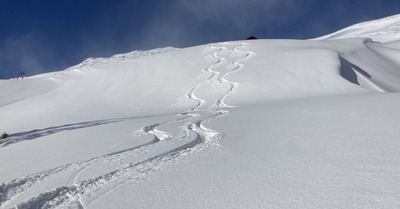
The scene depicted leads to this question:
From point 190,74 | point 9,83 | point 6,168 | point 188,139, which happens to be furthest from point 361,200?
point 9,83

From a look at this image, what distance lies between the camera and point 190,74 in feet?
41.1

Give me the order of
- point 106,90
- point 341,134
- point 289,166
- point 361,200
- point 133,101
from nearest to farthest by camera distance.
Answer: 1. point 361,200
2. point 289,166
3. point 341,134
4. point 133,101
5. point 106,90

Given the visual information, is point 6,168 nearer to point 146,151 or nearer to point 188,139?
point 146,151

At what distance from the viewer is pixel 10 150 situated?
13.5ft

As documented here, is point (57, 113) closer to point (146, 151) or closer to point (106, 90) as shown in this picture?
point (106, 90)

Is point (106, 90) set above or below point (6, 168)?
above

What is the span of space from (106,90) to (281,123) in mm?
9311

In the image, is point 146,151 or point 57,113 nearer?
point 146,151

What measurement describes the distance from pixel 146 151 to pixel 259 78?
7864 millimetres

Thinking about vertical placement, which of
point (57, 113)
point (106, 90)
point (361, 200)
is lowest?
point (361, 200)

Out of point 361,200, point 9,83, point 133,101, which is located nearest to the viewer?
point 361,200

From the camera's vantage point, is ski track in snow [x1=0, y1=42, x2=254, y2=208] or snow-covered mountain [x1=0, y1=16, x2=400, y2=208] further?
ski track in snow [x1=0, y1=42, x2=254, y2=208]

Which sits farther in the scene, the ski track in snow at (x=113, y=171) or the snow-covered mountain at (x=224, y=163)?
the ski track in snow at (x=113, y=171)

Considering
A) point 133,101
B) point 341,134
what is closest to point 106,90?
point 133,101
